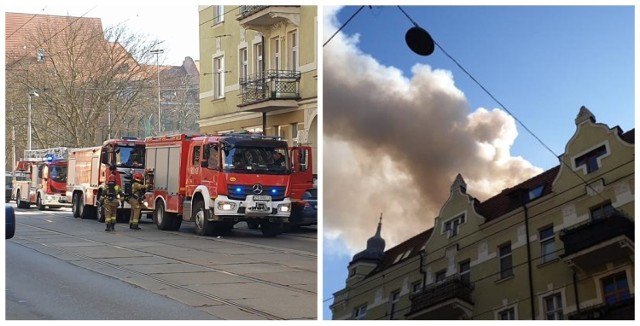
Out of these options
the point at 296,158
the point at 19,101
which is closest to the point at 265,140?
the point at 296,158

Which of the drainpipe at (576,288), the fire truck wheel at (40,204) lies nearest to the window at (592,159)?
the drainpipe at (576,288)

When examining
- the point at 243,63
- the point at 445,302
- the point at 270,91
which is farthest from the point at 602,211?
the point at 243,63

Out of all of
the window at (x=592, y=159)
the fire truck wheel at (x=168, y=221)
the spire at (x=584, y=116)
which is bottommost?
the window at (x=592, y=159)

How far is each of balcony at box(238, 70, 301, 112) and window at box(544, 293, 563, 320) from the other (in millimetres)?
16198

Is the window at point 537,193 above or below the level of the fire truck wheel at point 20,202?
below

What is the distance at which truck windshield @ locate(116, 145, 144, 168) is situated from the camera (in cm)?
2759

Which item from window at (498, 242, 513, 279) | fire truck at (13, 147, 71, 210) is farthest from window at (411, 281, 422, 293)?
fire truck at (13, 147, 71, 210)

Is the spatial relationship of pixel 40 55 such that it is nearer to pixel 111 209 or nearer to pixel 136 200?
pixel 136 200

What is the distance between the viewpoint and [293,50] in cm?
2208

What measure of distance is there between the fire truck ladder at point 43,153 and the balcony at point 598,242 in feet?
108

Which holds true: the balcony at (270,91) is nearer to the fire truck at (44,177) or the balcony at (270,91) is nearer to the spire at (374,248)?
the fire truck at (44,177)

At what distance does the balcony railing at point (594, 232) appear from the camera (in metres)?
4.72

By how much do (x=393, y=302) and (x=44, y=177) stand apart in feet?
111

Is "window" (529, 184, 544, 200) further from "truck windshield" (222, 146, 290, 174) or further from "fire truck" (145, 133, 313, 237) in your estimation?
"truck windshield" (222, 146, 290, 174)
